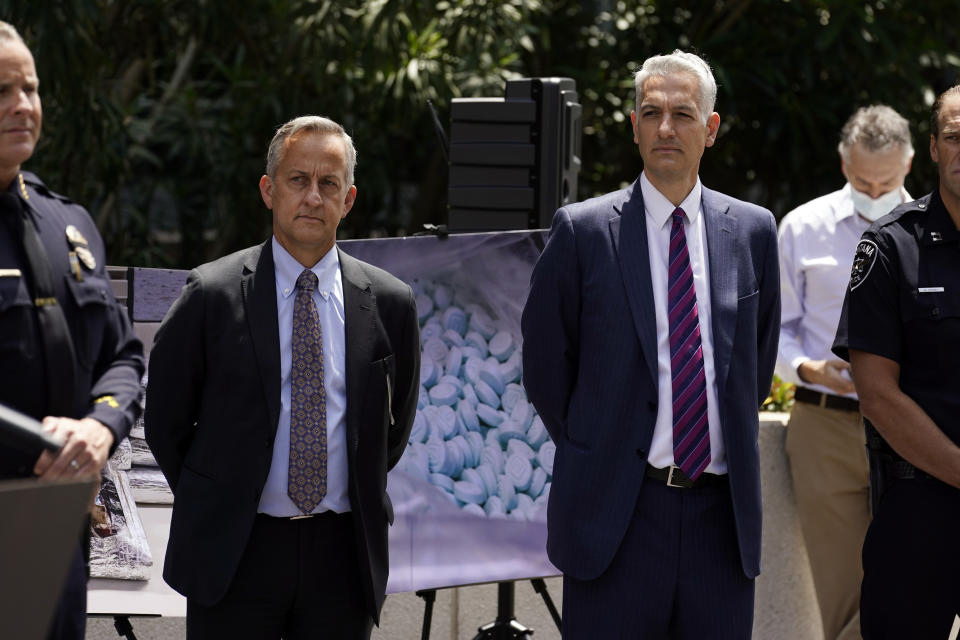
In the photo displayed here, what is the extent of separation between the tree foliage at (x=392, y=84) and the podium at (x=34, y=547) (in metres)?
5.89

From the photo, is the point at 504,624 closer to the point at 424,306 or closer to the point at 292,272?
the point at 424,306

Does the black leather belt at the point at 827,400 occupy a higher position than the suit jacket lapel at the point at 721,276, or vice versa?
the suit jacket lapel at the point at 721,276

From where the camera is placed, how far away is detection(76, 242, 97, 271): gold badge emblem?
256cm

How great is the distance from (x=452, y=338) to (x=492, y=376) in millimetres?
178

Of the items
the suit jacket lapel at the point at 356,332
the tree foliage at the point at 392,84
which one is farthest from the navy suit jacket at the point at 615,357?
the tree foliage at the point at 392,84

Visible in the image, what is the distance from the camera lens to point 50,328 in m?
2.46


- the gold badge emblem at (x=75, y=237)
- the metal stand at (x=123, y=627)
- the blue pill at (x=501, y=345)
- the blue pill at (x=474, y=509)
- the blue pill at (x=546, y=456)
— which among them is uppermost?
the gold badge emblem at (x=75, y=237)

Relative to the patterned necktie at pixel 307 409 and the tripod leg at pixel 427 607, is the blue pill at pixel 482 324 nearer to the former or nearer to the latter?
the tripod leg at pixel 427 607

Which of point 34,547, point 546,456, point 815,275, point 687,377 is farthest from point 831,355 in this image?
point 34,547

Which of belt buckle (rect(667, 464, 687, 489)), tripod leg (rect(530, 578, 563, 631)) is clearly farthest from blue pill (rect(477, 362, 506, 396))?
belt buckle (rect(667, 464, 687, 489))

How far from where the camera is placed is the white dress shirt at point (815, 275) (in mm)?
4367

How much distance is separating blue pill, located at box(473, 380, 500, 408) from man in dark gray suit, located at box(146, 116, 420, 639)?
1066mm

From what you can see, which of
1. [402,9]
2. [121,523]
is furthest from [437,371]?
[402,9]

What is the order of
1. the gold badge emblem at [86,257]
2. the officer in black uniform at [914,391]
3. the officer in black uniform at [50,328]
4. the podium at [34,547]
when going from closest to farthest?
the podium at [34,547]
the officer in black uniform at [50,328]
the gold badge emblem at [86,257]
the officer in black uniform at [914,391]
